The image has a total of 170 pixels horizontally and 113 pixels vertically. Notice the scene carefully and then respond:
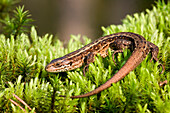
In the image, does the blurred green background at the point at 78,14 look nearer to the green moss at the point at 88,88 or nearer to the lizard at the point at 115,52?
the lizard at the point at 115,52

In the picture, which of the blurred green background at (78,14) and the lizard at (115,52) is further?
the blurred green background at (78,14)

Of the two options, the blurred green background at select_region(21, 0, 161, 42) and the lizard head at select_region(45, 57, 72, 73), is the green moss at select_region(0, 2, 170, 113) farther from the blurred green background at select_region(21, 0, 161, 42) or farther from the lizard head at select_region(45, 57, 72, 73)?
the blurred green background at select_region(21, 0, 161, 42)

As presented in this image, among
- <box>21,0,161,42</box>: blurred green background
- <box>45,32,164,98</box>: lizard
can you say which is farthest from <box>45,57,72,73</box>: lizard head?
<box>21,0,161,42</box>: blurred green background

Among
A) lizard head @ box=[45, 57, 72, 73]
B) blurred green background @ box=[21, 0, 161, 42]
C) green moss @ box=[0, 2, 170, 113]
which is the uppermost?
blurred green background @ box=[21, 0, 161, 42]

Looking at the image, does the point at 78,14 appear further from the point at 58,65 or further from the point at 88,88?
the point at 88,88

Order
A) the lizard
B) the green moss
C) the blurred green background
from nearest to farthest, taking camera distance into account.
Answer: the green moss, the lizard, the blurred green background

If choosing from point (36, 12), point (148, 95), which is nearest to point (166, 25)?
point (148, 95)

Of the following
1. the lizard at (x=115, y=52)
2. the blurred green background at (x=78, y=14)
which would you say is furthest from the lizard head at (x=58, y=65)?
the blurred green background at (x=78, y=14)

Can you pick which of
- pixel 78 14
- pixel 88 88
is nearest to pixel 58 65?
pixel 88 88
